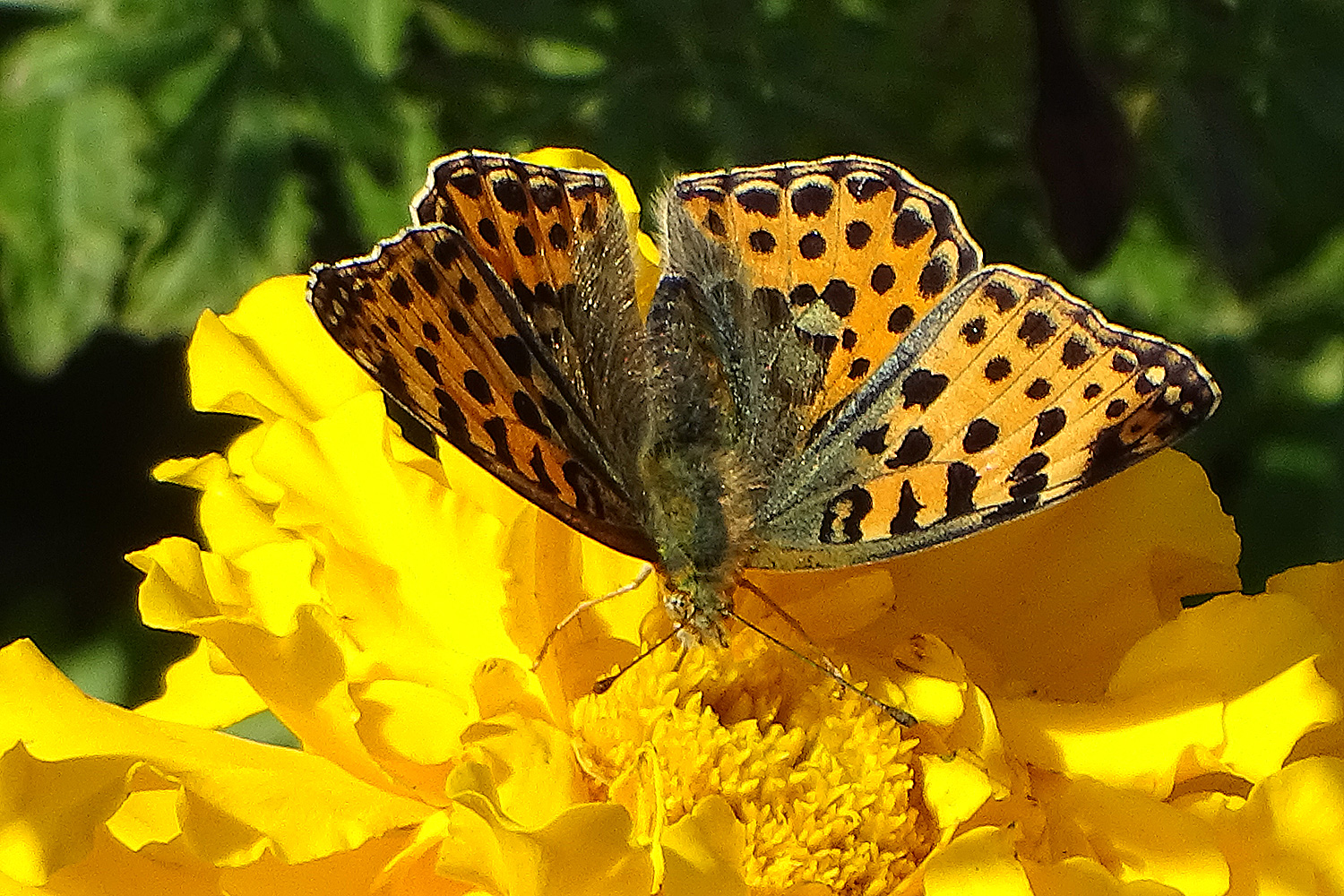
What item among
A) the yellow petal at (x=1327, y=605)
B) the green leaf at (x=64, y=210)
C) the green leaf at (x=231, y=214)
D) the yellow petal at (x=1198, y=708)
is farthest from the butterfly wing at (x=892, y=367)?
the green leaf at (x=64, y=210)

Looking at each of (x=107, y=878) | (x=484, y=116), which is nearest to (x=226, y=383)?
(x=107, y=878)

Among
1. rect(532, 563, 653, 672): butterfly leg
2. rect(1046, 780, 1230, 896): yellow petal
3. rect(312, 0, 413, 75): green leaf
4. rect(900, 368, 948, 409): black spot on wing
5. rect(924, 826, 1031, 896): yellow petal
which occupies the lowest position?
rect(1046, 780, 1230, 896): yellow petal

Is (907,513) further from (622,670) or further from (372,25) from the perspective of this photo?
(372,25)

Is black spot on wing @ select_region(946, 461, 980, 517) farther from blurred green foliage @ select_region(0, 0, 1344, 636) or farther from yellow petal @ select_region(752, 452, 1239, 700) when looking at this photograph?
blurred green foliage @ select_region(0, 0, 1344, 636)

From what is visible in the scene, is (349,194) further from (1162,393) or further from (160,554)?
(1162,393)

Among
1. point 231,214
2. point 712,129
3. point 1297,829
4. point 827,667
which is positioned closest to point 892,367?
point 827,667

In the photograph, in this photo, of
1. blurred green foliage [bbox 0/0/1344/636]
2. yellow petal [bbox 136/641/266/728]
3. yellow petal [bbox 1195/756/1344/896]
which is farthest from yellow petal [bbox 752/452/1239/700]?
blurred green foliage [bbox 0/0/1344/636]
